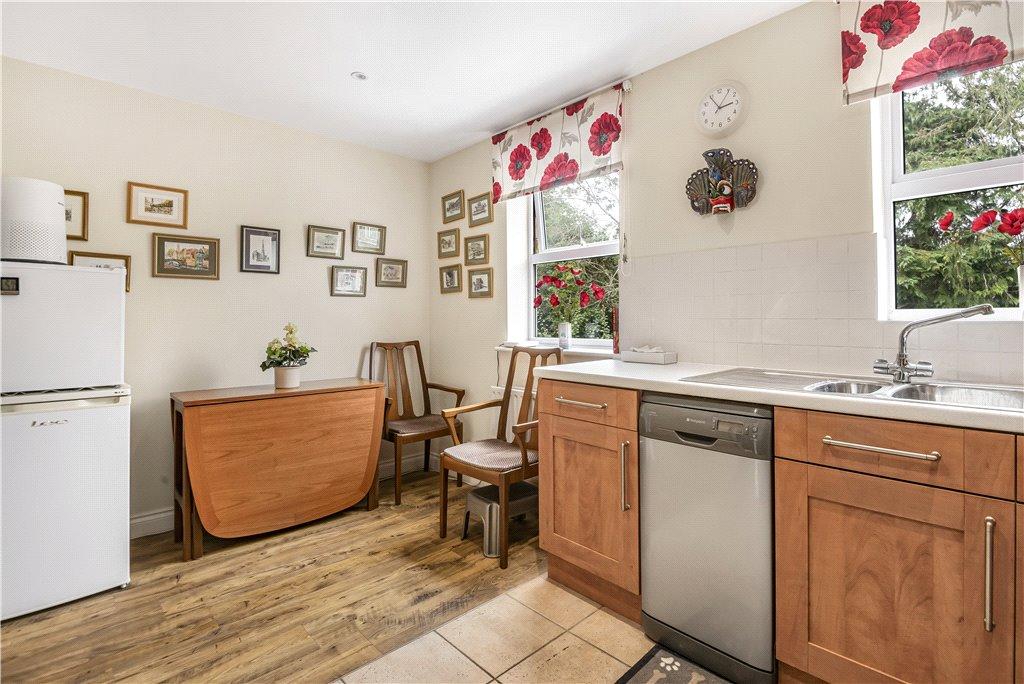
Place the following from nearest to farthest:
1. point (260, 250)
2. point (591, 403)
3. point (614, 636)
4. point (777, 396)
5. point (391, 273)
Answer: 1. point (777, 396)
2. point (614, 636)
3. point (591, 403)
4. point (260, 250)
5. point (391, 273)

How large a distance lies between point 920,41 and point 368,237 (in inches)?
123

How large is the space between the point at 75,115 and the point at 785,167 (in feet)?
11.3

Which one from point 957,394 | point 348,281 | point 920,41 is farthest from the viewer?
point 348,281

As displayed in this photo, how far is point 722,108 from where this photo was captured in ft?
7.31

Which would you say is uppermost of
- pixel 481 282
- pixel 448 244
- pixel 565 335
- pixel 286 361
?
pixel 448 244

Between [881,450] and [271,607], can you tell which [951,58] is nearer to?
[881,450]

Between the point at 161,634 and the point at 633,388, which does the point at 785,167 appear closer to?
the point at 633,388

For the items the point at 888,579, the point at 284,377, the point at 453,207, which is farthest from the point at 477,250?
the point at 888,579

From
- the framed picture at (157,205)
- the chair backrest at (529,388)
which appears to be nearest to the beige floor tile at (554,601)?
the chair backrest at (529,388)

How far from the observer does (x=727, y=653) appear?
5.24 ft

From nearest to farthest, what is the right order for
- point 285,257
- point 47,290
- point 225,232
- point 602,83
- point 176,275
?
point 47,290
point 602,83
point 176,275
point 225,232
point 285,257

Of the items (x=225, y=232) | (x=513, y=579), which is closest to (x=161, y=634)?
(x=513, y=579)

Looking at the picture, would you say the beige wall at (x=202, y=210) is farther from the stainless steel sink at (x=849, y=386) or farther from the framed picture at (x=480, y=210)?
the stainless steel sink at (x=849, y=386)

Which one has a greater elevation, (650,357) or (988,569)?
(650,357)
